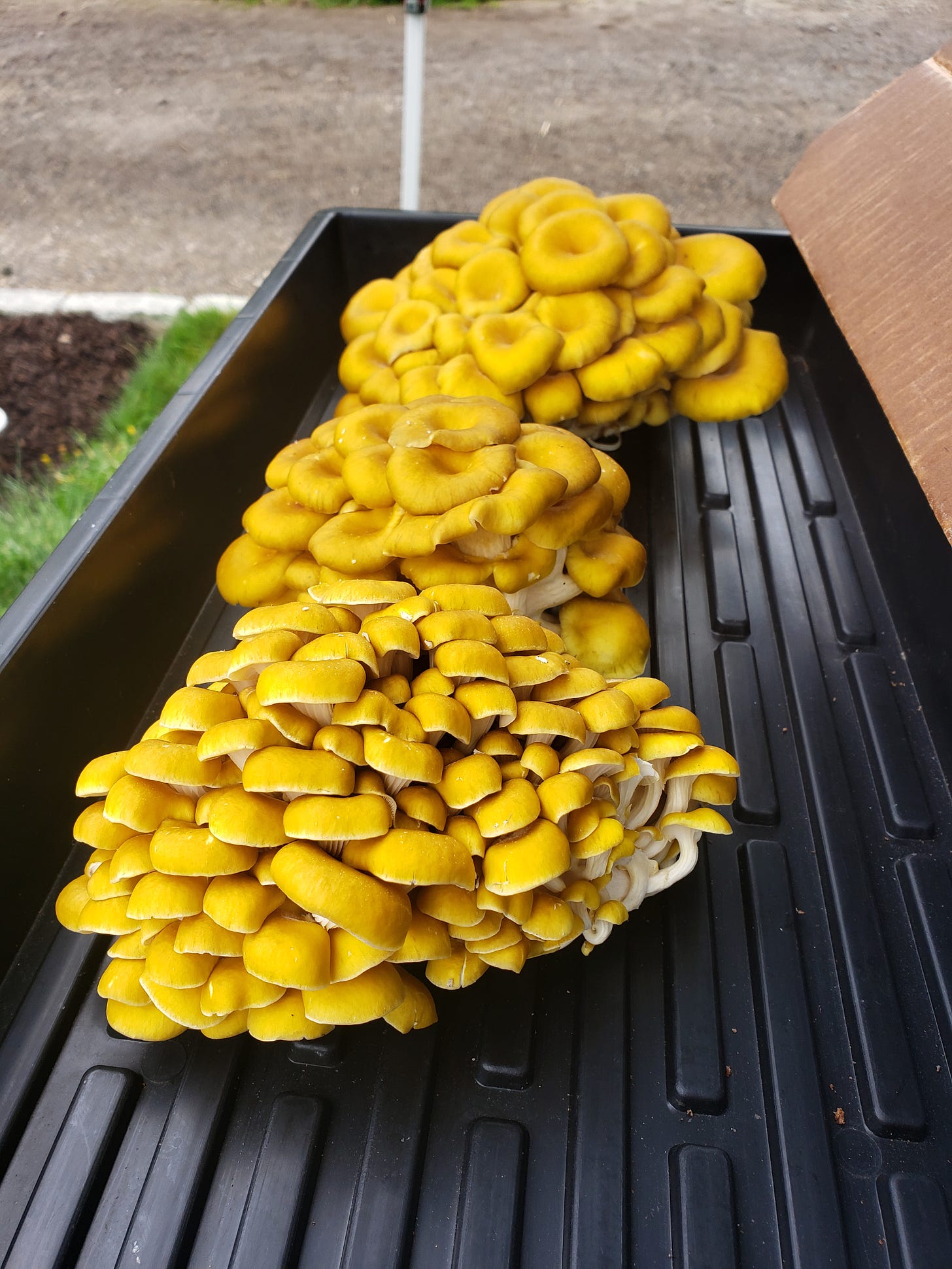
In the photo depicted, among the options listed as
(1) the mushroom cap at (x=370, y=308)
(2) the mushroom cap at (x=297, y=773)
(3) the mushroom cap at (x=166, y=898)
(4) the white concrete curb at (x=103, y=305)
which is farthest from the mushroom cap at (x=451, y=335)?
(4) the white concrete curb at (x=103, y=305)

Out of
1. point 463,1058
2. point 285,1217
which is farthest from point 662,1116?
point 285,1217

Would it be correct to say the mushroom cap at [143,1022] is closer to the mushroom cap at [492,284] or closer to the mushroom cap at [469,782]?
the mushroom cap at [469,782]

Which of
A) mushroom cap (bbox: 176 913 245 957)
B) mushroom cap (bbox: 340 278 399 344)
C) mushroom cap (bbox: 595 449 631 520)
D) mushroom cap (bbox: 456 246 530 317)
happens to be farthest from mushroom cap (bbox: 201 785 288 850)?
mushroom cap (bbox: 340 278 399 344)

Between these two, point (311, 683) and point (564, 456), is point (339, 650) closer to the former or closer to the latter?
point (311, 683)

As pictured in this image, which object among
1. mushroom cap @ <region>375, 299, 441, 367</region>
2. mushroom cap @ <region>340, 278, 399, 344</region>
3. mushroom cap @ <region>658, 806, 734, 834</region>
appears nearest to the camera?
mushroom cap @ <region>658, 806, 734, 834</region>

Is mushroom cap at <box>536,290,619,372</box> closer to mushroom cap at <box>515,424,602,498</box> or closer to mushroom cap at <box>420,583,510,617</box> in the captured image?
mushroom cap at <box>515,424,602,498</box>

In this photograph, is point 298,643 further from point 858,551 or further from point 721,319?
point 858,551
